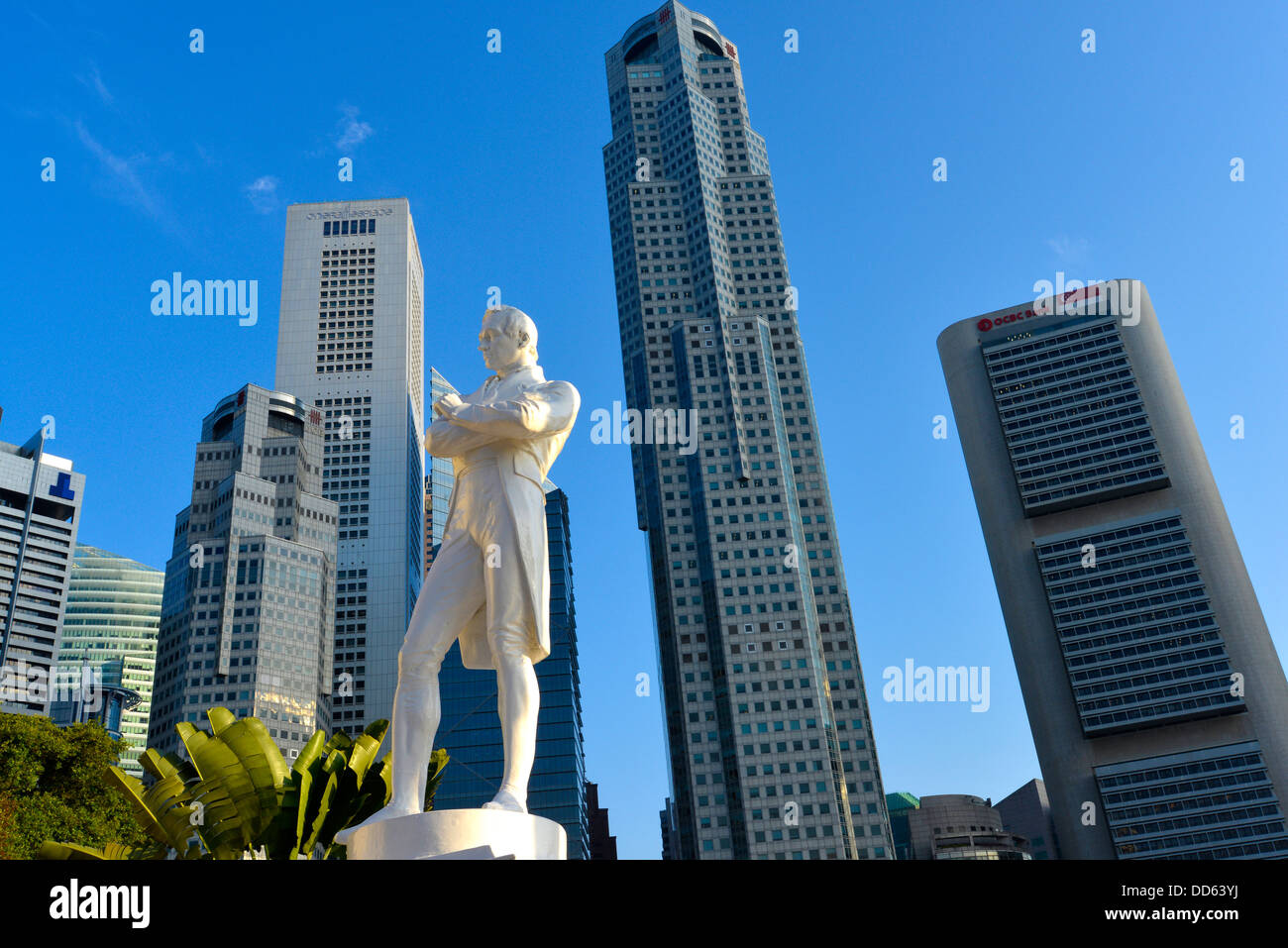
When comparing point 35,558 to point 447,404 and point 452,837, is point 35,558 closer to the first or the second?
point 447,404

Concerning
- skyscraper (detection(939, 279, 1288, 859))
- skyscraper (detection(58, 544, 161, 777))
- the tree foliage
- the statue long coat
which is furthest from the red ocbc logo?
skyscraper (detection(58, 544, 161, 777))

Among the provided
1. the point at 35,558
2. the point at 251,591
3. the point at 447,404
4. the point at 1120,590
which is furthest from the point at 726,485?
the point at 447,404

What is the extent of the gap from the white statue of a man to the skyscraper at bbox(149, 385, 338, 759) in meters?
104

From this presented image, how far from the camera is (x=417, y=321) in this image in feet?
573

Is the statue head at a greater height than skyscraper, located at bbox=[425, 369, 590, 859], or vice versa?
skyscraper, located at bbox=[425, 369, 590, 859]

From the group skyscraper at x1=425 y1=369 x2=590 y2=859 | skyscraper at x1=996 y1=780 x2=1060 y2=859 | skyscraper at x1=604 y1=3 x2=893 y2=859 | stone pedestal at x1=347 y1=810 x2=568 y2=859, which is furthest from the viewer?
skyscraper at x1=996 y1=780 x2=1060 y2=859

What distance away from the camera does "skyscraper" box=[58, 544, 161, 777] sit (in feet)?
Answer: 577

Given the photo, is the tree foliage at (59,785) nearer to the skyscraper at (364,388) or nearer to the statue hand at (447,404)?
the statue hand at (447,404)

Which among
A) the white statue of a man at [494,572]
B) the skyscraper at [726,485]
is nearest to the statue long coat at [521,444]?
the white statue of a man at [494,572]

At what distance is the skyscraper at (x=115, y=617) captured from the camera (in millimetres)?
175875

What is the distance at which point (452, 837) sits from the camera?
7055 millimetres

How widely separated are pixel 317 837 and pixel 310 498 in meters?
124

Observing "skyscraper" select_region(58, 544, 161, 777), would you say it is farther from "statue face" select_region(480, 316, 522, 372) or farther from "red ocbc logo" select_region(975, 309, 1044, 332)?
"statue face" select_region(480, 316, 522, 372)
